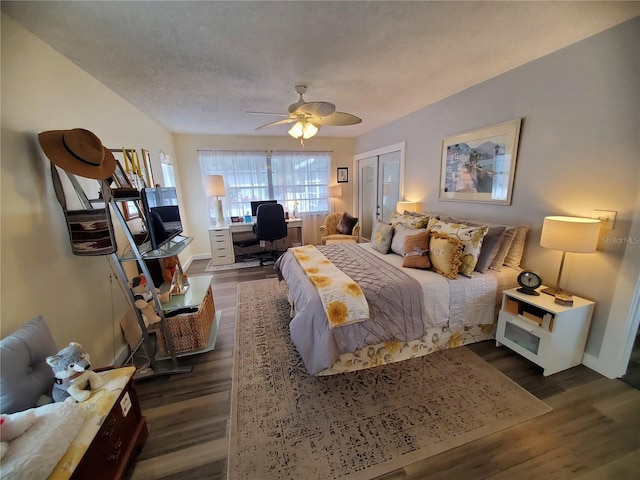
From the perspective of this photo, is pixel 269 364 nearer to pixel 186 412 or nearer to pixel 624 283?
pixel 186 412

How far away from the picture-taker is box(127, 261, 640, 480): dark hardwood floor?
1275 millimetres

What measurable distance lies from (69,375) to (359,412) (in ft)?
5.16

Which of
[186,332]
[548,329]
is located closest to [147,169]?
[186,332]

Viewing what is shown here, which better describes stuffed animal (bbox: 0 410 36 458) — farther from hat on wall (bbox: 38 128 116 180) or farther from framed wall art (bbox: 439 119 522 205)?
framed wall art (bbox: 439 119 522 205)

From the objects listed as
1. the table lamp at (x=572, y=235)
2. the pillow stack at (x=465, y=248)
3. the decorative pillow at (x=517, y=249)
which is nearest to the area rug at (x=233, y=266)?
the pillow stack at (x=465, y=248)

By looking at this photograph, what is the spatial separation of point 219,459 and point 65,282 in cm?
148

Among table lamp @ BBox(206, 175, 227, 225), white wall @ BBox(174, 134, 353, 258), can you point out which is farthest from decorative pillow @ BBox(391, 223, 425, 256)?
table lamp @ BBox(206, 175, 227, 225)

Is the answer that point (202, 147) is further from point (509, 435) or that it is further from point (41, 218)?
point (509, 435)

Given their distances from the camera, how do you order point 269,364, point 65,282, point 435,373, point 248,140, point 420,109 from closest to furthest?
point 65,282, point 435,373, point 269,364, point 420,109, point 248,140

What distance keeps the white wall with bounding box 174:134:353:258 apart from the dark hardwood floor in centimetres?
352

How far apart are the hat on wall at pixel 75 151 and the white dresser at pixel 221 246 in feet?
9.73

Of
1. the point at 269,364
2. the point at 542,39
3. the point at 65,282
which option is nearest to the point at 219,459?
the point at 269,364

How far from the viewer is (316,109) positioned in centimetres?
210

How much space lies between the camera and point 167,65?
2016 mm
